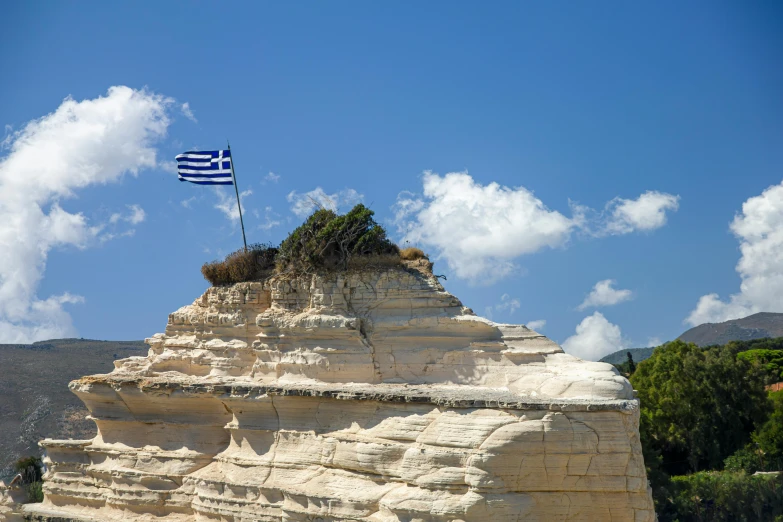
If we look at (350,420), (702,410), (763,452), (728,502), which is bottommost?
(728,502)

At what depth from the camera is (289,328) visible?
18.1 meters

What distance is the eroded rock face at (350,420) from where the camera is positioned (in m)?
13.6

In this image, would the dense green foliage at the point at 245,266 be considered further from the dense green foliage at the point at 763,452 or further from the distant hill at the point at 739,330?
the distant hill at the point at 739,330

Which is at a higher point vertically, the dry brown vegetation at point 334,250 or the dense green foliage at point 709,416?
the dry brown vegetation at point 334,250

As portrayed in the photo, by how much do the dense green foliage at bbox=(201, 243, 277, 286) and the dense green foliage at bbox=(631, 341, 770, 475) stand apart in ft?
52.6

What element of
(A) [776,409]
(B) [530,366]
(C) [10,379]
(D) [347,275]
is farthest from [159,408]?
(C) [10,379]

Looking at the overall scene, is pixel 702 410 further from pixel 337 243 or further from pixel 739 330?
pixel 739 330

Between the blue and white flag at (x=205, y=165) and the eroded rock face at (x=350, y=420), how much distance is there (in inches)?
150

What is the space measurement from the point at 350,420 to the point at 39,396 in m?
35.4

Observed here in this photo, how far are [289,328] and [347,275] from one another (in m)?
1.91

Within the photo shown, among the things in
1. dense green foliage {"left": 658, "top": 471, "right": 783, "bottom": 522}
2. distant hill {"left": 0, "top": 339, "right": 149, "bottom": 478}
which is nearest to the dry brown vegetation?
dense green foliage {"left": 658, "top": 471, "right": 783, "bottom": 522}

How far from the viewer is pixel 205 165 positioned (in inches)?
856

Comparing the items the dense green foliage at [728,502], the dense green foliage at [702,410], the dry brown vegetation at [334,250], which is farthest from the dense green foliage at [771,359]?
the dry brown vegetation at [334,250]

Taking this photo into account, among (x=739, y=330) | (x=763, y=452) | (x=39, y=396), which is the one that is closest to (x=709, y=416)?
(x=763, y=452)
